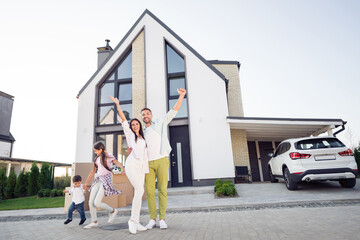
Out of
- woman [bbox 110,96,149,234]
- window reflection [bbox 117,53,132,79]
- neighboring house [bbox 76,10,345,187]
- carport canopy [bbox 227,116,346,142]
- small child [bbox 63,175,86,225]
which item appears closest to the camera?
woman [bbox 110,96,149,234]

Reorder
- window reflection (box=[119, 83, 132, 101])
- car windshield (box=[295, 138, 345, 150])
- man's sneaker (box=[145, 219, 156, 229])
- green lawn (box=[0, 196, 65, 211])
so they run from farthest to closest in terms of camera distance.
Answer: window reflection (box=[119, 83, 132, 101]), green lawn (box=[0, 196, 65, 211]), car windshield (box=[295, 138, 345, 150]), man's sneaker (box=[145, 219, 156, 229])

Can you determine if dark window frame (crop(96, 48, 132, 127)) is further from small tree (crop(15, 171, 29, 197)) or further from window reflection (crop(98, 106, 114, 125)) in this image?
small tree (crop(15, 171, 29, 197))

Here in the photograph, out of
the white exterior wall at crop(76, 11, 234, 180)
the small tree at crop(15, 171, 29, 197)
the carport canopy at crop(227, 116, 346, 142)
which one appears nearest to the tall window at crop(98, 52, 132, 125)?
the white exterior wall at crop(76, 11, 234, 180)

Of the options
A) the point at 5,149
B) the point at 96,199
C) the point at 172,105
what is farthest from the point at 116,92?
the point at 5,149

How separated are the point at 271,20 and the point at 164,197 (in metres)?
10.7

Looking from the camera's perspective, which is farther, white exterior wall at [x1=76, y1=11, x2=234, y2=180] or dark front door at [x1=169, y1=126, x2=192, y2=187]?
dark front door at [x1=169, y1=126, x2=192, y2=187]

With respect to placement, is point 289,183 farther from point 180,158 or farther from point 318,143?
point 180,158

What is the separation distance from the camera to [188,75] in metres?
9.79

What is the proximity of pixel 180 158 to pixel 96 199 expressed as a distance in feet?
19.1

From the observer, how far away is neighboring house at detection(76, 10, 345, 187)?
8703 mm

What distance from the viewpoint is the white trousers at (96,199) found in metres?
3.36

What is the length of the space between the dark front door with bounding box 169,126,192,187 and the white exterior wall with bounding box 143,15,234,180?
1.22 ft

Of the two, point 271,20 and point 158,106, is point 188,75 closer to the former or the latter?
point 158,106

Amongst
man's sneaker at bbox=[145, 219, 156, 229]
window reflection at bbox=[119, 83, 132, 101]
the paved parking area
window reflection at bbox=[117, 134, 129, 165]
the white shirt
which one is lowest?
the paved parking area
